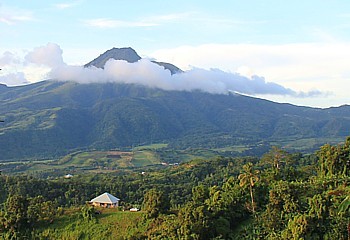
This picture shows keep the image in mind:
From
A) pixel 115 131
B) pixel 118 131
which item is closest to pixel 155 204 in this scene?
pixel 115 131

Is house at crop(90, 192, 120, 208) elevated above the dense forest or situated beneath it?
situated beneath

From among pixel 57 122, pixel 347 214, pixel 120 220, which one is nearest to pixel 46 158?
pixel 57 122

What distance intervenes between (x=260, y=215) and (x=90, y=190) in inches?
1082

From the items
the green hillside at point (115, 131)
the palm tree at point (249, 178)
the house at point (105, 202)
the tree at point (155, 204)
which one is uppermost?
the palm tree at point (249, 178)

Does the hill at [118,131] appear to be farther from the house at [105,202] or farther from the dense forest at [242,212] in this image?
the dense forest at [242,212]

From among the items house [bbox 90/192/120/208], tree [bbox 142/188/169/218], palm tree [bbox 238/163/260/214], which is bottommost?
house [bbox 90/192/120/208]

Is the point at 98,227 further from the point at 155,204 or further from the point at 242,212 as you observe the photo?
the point at 242,212

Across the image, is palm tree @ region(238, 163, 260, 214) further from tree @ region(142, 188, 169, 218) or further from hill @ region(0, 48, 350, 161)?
hill @ region(0, 48, 350, 161)

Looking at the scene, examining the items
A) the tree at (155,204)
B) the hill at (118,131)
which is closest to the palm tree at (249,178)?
the tree at (155,204)

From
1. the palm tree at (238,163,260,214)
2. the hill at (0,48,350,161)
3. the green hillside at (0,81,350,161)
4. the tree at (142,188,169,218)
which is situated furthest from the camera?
the hill at (0,48,350,161)

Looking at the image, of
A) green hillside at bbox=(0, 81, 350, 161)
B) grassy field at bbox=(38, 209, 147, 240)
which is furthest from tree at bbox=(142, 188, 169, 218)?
green hillside at bbox=(0, 81, 350, 161)

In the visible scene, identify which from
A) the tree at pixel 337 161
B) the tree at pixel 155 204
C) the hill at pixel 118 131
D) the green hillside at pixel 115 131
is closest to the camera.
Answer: the tree at pixel 155 204

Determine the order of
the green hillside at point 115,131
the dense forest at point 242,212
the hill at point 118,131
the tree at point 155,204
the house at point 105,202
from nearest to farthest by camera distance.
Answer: the dense forest at point 242,212 < the tree at point 155,204 < the house at point 105,202 < the green hillside at point 115,131 < the hill at point 118,131

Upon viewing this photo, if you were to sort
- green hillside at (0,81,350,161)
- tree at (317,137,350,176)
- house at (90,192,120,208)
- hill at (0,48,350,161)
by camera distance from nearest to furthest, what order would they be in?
tree at (317,137,350,176) → house at (90,192,120,208) → green hillside at (0,81,350,161) → hill at (0,48,350,161)
